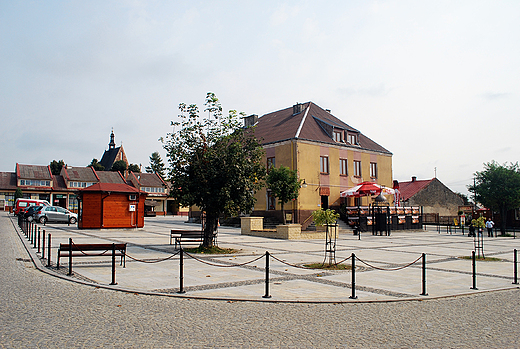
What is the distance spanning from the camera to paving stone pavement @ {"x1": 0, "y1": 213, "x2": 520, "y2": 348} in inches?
226

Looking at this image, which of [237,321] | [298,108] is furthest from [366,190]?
[237,321]

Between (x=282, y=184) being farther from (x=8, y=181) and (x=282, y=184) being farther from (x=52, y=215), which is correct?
(x=8, y=181)

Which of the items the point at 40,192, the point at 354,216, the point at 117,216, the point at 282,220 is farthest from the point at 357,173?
the point at 40,192

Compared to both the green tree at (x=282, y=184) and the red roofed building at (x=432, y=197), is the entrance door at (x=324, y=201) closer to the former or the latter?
the green tree at (x=282, y=184)

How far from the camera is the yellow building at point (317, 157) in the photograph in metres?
37.9

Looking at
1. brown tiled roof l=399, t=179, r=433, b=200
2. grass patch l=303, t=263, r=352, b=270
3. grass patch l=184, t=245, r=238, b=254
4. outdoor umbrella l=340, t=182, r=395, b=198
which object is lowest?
grass patch l=303, t=263, r=352, b=270

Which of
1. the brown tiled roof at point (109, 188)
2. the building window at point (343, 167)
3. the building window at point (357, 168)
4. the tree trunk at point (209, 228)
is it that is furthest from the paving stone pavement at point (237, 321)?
the building window at point (357, 168)

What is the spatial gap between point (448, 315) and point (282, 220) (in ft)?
95.9

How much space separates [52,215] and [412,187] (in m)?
48.8

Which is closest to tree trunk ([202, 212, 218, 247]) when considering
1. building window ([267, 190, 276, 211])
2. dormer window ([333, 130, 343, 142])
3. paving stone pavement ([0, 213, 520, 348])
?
paving stone pavement ([0, 213, 520, 348])

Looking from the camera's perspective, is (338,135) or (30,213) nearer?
(30,213)

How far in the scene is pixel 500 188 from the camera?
35.9 m

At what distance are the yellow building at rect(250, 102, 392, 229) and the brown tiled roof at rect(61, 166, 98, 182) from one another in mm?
47211

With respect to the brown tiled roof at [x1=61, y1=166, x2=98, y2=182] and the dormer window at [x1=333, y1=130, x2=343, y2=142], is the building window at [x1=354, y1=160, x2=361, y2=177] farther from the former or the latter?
the brown tiled roof at [x1=61, y1=166, x2=98, y2=182]
